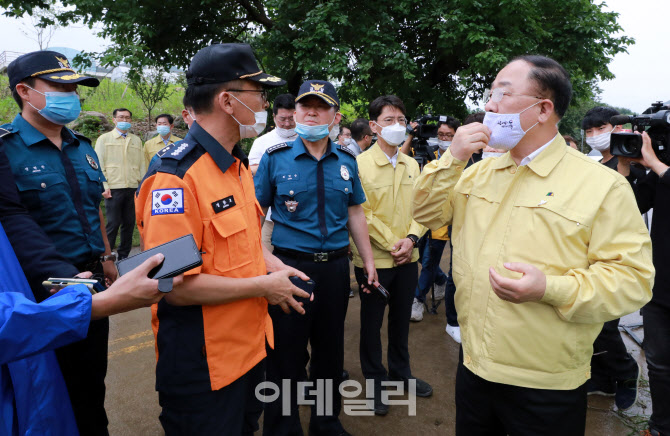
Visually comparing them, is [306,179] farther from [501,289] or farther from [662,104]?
[662,104]

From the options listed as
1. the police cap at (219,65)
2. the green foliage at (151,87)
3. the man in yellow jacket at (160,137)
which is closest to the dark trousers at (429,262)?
the police cap at (219,65)

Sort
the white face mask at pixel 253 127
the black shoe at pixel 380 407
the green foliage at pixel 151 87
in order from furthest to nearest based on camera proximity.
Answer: the green foliage at pixel 151 87, the black shoe at pixel 380 407, the white face mask at pixel 253 127

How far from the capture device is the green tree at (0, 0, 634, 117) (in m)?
10.6

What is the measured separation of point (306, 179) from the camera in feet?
9.16

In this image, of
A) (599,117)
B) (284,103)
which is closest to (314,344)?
(284,103)

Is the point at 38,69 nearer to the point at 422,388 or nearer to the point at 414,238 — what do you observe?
the point at 414,238

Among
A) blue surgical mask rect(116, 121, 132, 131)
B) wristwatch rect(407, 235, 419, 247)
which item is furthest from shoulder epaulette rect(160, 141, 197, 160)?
blue surgical mask rect(116, 121, 132, 131)

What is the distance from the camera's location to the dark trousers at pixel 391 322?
329 cm

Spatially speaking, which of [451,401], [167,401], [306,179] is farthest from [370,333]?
[167,401]

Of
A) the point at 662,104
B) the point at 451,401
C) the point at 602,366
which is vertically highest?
the point at 662,104

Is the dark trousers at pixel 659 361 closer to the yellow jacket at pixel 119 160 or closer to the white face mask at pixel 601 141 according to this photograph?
the white face mask at pixel 601 141

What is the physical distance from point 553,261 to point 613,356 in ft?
7.60

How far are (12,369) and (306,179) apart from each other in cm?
182

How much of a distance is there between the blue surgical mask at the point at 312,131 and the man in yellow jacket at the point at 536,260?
1.14 meters
